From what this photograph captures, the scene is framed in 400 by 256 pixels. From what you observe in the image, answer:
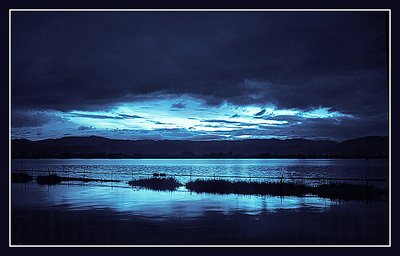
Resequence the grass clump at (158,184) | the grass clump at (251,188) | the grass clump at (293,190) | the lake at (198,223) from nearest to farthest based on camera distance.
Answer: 1. the lake at (198,223)
2. the grass clump at (293,190)
3. the grass clump at (251,188)
4. the grass clump at (158,184)

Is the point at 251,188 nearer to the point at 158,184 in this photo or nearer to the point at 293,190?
the point at 293,190

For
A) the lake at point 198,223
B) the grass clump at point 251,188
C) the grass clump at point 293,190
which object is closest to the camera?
the lake at point 198,223

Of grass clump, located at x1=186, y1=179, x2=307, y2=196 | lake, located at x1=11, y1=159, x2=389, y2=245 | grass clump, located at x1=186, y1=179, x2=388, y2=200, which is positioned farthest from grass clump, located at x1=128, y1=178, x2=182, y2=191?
lake, located at x1=11, y1=159, x2=389, y2=245

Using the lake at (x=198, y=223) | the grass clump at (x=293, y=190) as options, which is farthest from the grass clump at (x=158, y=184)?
the lake at (x=198, y=223)

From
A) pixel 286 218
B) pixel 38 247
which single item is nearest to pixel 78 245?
pixel 38 247

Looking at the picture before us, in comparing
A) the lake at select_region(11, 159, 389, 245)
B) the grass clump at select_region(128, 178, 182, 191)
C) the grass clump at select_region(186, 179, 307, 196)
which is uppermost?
the lake at select_region(11, 159, 389, 245)

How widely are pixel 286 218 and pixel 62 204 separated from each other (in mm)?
6866

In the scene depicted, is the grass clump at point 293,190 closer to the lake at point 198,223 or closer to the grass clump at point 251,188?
the grass clump at point 251,188

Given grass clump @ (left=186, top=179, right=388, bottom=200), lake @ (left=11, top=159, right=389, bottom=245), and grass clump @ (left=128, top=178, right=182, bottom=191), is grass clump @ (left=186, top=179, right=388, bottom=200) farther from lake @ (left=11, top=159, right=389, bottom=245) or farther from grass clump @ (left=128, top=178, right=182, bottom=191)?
lake @ (left=11, top=159, right=389, bottom=245)

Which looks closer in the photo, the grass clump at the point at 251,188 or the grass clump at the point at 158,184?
the grass clump at the point at 251,188

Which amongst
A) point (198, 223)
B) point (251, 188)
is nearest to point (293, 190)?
point (251, 188)

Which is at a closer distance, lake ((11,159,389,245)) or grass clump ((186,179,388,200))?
lake ((11,159,389,245))

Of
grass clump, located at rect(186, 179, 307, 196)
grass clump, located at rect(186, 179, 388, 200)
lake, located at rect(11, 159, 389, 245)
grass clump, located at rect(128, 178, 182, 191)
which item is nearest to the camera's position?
lake, located at rect(11, 159, 389, 245)

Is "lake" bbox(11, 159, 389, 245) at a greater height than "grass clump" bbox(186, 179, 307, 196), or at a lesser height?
greater
